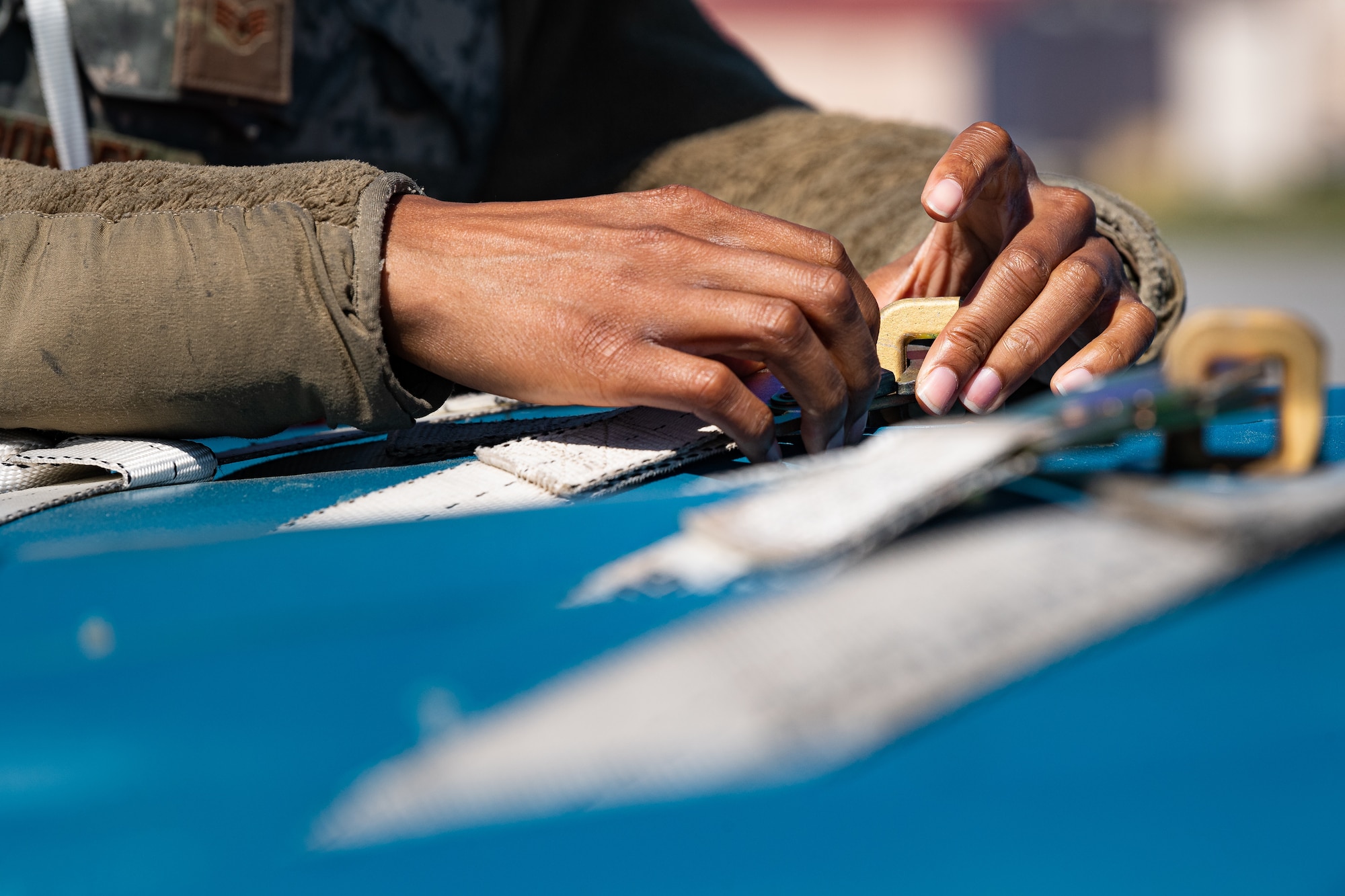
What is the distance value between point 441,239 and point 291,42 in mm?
858

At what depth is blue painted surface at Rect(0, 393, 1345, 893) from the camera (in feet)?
1.15

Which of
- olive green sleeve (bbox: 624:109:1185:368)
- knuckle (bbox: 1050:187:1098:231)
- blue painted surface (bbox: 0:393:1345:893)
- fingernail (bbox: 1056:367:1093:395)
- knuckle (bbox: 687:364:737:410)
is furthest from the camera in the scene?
olive green sleeve (bbox: 624:109:1185:368)

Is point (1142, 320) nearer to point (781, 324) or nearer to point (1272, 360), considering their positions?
point (781, 324)

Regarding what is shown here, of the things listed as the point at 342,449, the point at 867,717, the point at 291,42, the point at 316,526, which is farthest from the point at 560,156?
the point at 867,717

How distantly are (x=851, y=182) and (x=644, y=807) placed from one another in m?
1.40

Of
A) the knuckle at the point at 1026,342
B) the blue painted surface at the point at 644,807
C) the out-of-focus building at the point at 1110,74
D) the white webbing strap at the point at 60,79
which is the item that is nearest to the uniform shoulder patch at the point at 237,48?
the white webbing strap at the point at 60,79

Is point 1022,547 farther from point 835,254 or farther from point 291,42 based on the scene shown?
point 291,42

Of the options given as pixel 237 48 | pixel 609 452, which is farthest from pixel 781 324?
pixel 237 48

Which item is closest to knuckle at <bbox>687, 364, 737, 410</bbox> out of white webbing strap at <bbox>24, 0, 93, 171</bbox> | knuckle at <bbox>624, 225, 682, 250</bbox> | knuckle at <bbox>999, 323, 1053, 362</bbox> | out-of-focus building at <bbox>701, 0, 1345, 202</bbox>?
knuckle at <bbox>624, 225, 682, 250</bbox>

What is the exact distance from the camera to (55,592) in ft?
1.58

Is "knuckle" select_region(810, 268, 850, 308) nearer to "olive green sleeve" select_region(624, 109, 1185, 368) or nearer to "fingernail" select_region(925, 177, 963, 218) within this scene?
"fingernail" select_region(925, 177, 963, 218)

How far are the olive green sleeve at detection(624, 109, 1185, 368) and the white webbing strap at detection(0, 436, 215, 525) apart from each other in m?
0.90

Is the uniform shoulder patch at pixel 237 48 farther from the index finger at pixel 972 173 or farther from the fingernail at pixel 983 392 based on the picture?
the fingernail at pixel 983 392

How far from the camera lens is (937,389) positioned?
3.10 ft
